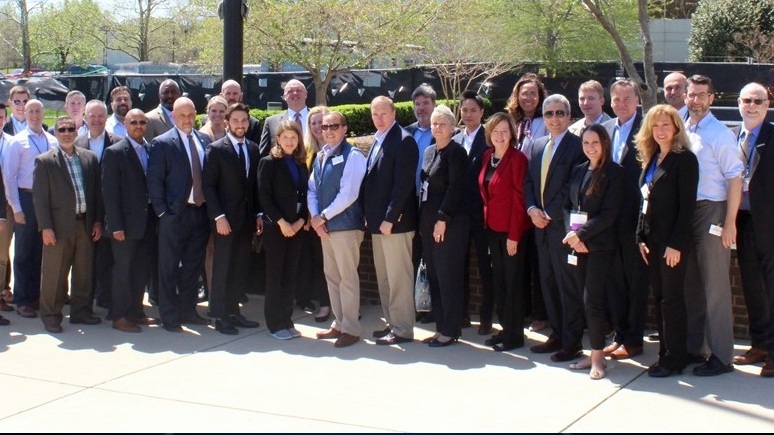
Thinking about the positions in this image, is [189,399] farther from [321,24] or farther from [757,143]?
[321,24]

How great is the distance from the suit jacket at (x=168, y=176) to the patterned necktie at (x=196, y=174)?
6cm

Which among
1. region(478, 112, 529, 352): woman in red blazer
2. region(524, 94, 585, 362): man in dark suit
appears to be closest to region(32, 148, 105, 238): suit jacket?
region(478, 112, 529, 352): woman in red blazer

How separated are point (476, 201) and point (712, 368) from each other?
215cm

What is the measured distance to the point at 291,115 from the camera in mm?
9094

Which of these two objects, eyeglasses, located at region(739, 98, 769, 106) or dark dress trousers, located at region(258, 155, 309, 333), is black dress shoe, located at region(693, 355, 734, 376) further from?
dark dress trousers, located at region(258, 155, 309, 333)

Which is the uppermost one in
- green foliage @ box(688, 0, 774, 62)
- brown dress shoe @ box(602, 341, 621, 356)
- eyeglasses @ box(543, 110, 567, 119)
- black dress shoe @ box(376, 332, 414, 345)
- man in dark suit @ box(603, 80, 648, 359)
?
green foliage @ box(688, 0, 774, 62)

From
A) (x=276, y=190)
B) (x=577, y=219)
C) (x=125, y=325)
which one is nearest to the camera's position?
(x=577, y=219)

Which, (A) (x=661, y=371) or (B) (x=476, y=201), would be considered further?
(B) (x=476, y=201)

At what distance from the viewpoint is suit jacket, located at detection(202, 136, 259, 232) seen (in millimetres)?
7895

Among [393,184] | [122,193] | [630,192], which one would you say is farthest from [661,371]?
[122,193]

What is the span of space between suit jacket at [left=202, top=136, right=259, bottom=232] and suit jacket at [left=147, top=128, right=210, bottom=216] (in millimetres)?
129

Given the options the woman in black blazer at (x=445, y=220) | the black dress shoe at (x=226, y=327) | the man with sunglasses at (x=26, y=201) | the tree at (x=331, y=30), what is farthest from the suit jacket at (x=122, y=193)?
the tree at (x=331, y=30)

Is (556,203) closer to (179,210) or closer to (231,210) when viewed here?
(231,210)

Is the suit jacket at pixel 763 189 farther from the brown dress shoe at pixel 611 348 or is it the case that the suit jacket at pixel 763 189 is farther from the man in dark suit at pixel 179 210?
the man in dark suit at pixel 179 210
